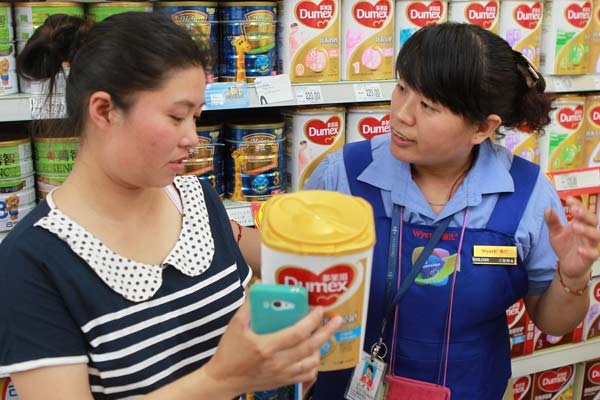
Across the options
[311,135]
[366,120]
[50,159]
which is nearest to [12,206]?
[50,159]

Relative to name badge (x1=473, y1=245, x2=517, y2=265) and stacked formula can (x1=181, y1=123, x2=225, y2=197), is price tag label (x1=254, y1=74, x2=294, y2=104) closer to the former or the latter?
stacked formula can (x1=181, y1=123, x2=225, y2=197)

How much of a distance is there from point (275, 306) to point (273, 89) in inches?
45.3

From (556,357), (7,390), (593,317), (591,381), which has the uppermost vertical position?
(7,390)

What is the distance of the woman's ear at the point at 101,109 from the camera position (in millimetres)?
988

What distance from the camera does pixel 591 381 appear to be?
9.11 ft

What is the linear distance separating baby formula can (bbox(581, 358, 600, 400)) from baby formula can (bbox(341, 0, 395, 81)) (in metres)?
1.65

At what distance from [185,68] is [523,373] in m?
2.07

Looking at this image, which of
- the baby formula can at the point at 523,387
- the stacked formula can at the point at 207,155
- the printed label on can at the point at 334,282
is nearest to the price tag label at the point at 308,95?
the stacked formula can at the point at 207,155

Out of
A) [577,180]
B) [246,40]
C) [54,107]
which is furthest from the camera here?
[577,180]

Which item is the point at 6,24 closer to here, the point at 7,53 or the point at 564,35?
the point at 7,53

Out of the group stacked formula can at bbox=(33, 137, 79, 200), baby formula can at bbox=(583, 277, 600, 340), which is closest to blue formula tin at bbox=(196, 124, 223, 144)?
stacked formula can at bbox=(33, 137, 79, 200)

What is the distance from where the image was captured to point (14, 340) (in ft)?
3.03

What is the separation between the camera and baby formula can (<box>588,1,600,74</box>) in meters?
2.32

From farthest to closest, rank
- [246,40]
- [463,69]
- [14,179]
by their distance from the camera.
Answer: [246,40], [14,179], [463,69]
